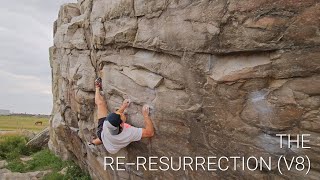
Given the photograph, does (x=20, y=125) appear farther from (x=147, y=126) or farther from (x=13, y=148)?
(x=147, y=126)

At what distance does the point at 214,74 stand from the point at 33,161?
13102 millimetres

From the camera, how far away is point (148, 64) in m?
8.46

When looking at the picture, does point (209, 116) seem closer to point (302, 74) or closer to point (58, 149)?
point (302, 74)

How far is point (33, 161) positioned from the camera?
16.8 meters

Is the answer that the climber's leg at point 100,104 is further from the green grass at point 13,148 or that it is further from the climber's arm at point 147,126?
the green grass at point 13,148

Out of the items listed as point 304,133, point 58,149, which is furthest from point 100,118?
point 58,149

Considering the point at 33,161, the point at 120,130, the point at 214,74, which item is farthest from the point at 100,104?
the point at 33,161

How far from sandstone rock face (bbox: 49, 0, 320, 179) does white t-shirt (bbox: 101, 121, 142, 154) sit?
0.82 ft

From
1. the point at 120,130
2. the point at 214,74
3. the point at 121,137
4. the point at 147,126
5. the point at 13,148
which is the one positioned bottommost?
the point at 13,148

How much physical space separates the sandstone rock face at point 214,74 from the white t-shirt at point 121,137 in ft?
0.82

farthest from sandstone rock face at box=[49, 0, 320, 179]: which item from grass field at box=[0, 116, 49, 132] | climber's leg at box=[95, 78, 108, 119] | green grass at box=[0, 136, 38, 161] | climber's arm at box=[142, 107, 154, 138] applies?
grass field at box=[0, 116, 49, 132]

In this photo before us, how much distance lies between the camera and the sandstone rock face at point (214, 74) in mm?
5699

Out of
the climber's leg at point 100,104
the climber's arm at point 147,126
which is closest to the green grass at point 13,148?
the climber's leg at point 100,104

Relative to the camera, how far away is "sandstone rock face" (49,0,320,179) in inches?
224
